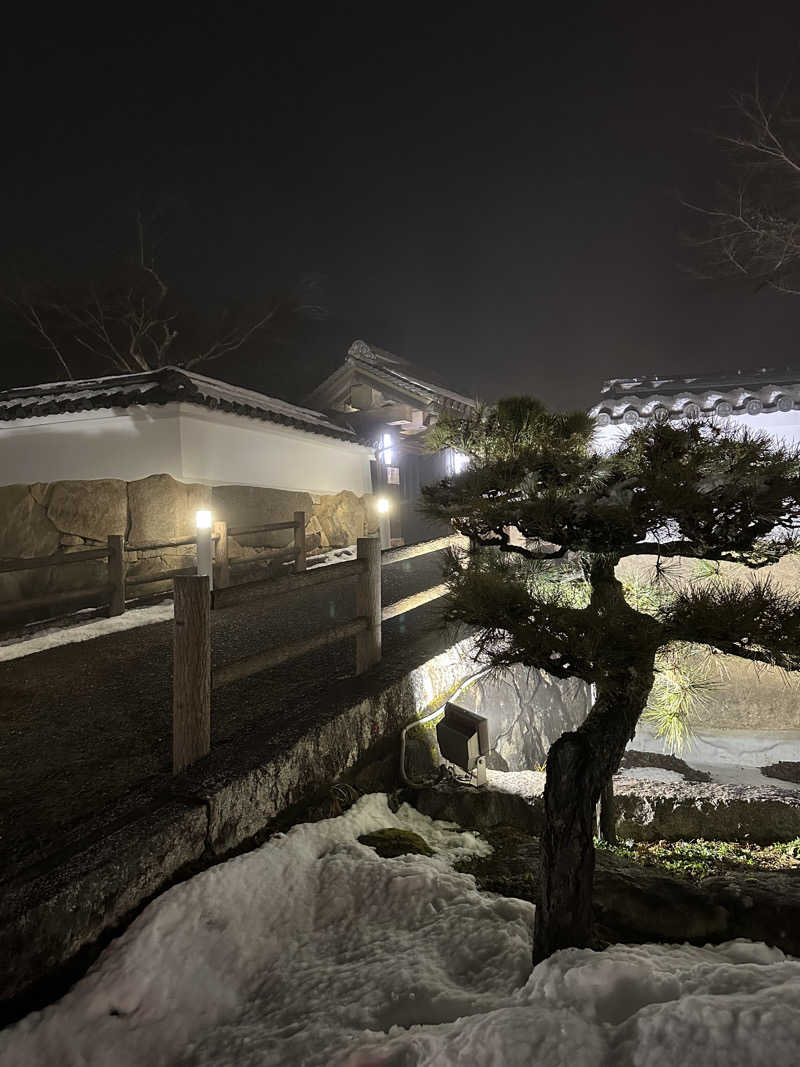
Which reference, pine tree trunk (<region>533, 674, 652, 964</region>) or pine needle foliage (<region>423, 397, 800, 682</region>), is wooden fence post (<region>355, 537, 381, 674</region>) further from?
pine tree trunk (<region>533, 674, 652, 964</region>)

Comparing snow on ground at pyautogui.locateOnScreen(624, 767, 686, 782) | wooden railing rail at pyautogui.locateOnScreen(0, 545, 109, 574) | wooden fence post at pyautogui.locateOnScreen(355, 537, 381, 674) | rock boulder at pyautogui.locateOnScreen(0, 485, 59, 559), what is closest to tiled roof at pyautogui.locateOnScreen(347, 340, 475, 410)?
rock boulder at pyautogui.locateOnScreen(0, 485, 59, 559)

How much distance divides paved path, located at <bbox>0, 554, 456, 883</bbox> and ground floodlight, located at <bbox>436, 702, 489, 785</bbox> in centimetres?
71

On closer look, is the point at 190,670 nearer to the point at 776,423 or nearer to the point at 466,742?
the point at 466,742

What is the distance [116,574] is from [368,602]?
385 centimetres

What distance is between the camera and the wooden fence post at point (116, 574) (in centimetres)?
638

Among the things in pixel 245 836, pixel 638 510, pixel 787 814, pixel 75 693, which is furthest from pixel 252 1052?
pixel 787 814

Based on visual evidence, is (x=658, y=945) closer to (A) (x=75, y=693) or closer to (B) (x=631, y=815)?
(B) (x=631, y=815)

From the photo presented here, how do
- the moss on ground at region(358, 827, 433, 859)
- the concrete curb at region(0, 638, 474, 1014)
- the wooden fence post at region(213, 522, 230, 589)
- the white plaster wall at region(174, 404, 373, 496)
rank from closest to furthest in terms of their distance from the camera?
the concrete curb at region(0, 638, 474, 1014) < the moss on ground at region(358, 827, 433, 859) < the wooden fence post at region(213, 522, 230, 589) < the white plaster wall at region(174, 404, 373, 496)

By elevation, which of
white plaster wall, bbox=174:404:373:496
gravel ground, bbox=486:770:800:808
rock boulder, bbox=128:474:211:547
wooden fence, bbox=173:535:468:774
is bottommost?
gravel ground, bbox=486:770:800:808

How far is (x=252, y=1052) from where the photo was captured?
171cm

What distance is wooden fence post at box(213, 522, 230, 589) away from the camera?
7.36 metres

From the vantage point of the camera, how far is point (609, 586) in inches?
100

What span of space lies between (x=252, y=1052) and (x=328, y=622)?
4.39 m

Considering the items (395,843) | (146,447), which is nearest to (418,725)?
(395,843)
